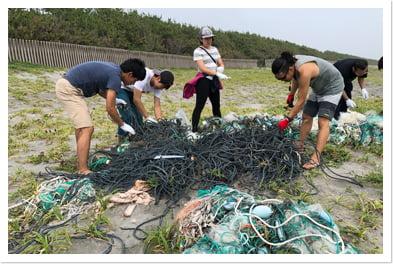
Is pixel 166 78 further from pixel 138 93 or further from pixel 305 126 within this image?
pixel 305 126

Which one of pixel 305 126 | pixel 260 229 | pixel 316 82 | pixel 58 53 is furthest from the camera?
pixel 58 53

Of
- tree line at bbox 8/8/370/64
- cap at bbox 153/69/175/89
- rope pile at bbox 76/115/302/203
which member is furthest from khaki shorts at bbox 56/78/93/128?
tree line at bbox 8/8/370/64

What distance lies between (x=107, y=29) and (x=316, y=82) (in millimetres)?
17699

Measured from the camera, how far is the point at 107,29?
Answer: 691 inches

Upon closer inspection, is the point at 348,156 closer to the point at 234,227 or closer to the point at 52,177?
the point at 234,227

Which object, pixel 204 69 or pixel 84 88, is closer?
pixel 84 88

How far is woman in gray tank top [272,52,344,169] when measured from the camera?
2.78 metres

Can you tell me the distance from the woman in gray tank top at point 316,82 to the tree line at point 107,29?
41.7 ft

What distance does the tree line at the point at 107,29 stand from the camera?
12438 mm

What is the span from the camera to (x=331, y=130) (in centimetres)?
396

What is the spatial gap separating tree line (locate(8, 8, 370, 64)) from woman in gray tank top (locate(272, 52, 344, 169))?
12714 millimetres

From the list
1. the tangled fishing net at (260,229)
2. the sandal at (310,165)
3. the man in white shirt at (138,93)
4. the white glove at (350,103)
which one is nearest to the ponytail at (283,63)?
the sandal at (310,165)

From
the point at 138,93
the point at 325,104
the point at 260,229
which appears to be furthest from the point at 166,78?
the point at 260,229

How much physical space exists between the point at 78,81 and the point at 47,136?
1933 millimetres
